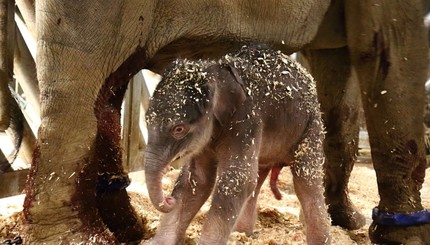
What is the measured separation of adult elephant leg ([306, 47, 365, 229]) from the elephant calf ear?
1394 mm

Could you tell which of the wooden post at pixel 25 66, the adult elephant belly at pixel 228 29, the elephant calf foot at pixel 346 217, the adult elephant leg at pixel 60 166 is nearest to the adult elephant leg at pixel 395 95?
the adult elephant belly at pixel 228 29

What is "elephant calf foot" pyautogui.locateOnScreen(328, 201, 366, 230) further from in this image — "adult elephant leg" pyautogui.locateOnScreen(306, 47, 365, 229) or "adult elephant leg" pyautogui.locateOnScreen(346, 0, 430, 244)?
"adult elephant leg" pyautogui.locateOnScreen(346, 0, 430, 244)

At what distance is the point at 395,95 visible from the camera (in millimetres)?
2732

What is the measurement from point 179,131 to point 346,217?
1.63 meters

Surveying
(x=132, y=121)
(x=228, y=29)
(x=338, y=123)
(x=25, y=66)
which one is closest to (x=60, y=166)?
(x=228, y=29)

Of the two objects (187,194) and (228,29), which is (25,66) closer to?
(228,29)

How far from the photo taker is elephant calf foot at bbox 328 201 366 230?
3.18 meters

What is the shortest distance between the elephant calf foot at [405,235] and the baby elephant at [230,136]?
58 centimetres

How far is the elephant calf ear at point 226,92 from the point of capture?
1.91m

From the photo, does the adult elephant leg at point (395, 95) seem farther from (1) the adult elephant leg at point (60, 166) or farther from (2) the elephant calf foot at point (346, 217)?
(1) the adult elephant leg at point (60, 166)

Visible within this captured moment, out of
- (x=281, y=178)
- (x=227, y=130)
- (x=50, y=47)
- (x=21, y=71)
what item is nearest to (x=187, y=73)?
(x=227, y=130)

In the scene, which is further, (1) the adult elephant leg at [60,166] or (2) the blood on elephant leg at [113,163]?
(2) the blood on elephant leg at [113,163]

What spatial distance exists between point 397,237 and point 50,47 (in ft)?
4.80

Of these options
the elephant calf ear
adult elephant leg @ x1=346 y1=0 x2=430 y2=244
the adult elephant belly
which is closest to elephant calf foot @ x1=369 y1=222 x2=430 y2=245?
adult elephant leg @ x1=346 y1=0 x2=430 y2=244
